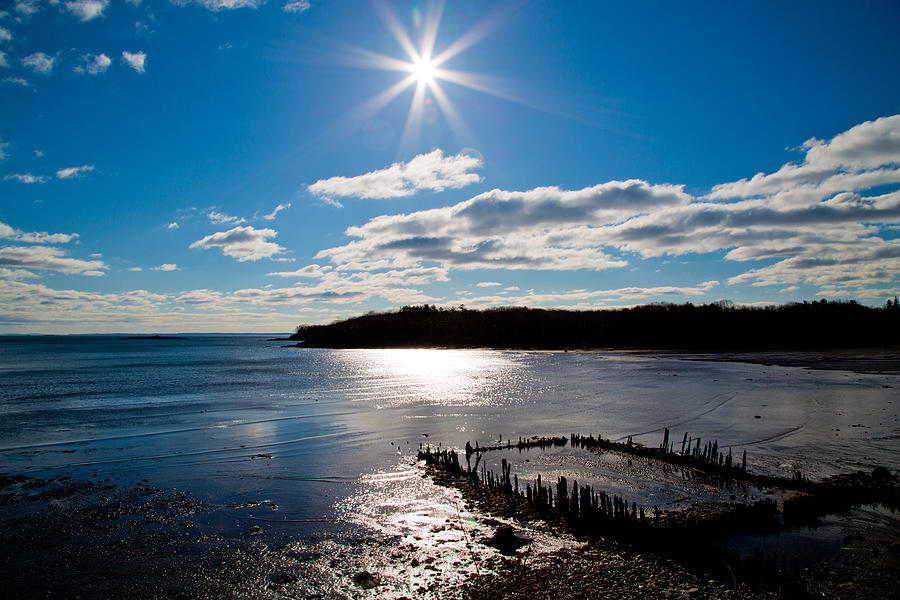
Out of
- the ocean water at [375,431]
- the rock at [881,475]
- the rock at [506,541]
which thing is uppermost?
the rock at [881,475]

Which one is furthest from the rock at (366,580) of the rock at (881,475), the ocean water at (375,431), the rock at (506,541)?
the rock at (881,475)

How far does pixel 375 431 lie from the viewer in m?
30.0

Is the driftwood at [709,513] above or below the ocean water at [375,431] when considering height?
above

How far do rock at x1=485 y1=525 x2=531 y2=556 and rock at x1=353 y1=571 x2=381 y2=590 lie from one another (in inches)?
119

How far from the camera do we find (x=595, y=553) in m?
12.0

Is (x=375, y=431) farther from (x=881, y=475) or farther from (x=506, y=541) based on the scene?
(x=881, y=475)

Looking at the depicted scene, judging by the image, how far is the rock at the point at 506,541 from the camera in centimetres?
Answer: 1216

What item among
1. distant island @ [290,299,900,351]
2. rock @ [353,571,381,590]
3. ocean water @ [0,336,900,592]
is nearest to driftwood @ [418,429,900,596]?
ocean water @ [0,336,900,592]

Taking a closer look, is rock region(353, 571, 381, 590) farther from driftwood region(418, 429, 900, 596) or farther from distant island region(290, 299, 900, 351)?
distant island region(290, 299, 900, 351)

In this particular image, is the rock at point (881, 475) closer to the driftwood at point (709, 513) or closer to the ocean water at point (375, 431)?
the driftwood at point (709, 513)

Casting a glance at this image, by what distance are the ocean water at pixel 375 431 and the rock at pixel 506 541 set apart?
207 cm

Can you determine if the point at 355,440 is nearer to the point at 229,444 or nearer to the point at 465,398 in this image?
the point at 229,444

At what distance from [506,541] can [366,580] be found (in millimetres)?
3513

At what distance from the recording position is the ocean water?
17.3m
